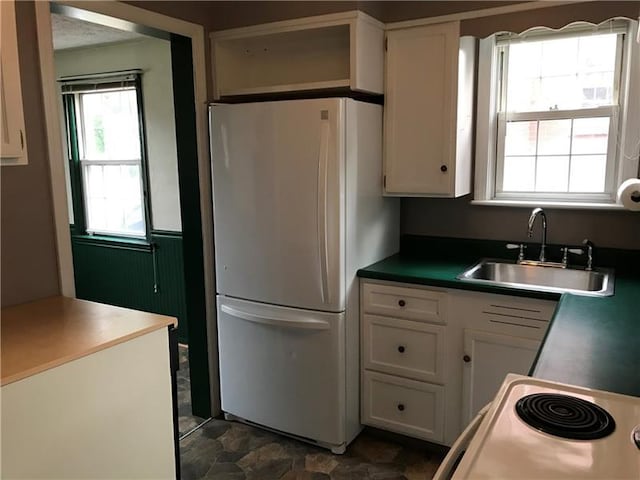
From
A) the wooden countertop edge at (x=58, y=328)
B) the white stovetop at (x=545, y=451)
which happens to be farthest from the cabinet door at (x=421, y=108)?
the white stovetop at (x=545, y=451)

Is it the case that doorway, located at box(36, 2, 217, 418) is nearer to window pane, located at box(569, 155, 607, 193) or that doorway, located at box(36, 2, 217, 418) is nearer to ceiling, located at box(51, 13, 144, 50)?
ceiling, located at box(51, 13, 144, 50)

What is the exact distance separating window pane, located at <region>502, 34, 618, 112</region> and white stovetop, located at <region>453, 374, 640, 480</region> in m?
1.92

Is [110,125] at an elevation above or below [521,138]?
above

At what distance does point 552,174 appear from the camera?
2.80 metres

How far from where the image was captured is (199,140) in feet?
9.09

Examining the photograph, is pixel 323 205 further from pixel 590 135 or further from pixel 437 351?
pixel 590 135

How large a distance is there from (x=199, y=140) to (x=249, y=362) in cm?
116

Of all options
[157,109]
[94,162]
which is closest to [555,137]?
[157,109]

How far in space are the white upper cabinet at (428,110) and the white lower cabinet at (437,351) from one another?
56 cm

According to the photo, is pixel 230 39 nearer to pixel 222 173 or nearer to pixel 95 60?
pixel 222 173

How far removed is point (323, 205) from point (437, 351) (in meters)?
0.85

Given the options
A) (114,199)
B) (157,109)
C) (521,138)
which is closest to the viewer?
(521,138)

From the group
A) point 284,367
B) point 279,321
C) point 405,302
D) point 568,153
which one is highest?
point 568,153

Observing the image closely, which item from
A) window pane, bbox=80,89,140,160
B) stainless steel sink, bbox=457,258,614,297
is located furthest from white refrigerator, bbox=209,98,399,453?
window pane, bbox=80,89,140,160
